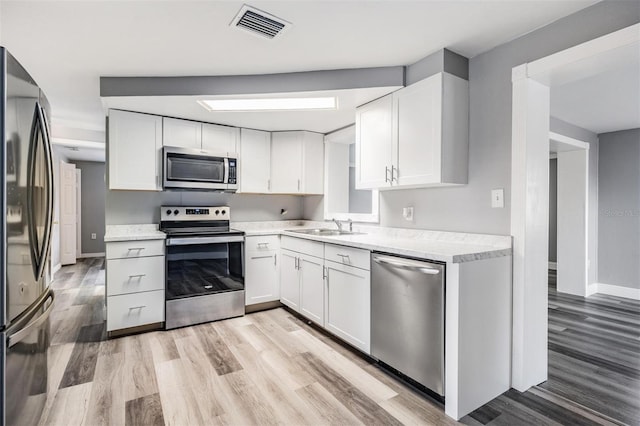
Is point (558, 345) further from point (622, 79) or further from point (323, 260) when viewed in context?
point (622, 79)

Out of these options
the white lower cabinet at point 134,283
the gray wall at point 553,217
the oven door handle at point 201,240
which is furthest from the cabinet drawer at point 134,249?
the gray wall at point 553,217

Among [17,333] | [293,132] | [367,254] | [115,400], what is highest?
[293,132]

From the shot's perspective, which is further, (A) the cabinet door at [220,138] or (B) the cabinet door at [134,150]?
(A) the cabinet door at [220,138]

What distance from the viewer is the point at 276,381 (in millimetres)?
2182

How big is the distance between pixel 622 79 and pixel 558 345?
2312 millimetres

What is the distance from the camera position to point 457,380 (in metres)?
→ 1.79

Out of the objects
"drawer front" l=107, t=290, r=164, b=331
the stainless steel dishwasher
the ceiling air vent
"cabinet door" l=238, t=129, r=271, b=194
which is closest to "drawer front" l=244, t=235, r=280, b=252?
"cabinet door" l=238, t=129, r=271, b=194

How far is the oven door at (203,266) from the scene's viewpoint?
10.2 feet

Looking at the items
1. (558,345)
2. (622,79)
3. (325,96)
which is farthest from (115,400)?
(622,79)

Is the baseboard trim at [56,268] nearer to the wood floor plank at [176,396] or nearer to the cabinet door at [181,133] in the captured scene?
the cabinet door at [181,133]

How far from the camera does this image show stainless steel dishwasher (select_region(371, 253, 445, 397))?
1887 millimetres

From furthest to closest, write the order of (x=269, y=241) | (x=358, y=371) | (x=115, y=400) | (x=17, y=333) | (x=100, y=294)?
(x=100, y=294), (x=269, y=241), (x=358, y=371), (x=115, y=400), (x=17, y=333)

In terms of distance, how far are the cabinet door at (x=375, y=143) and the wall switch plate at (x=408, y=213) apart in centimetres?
35

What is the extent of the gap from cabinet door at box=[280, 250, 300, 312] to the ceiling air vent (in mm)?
2032
